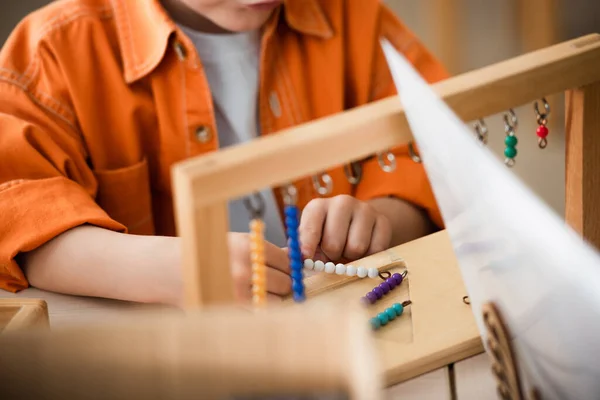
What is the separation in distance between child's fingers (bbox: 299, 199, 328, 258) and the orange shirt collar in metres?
0.23

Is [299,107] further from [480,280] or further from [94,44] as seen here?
[480,280]

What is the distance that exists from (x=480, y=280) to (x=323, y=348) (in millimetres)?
147

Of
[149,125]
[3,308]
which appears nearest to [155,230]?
[149,125]

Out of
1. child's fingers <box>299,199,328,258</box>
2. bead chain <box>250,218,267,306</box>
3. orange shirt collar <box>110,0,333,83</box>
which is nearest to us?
bead chain <box>250,218,267,306</box>

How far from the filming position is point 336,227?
0.60 m

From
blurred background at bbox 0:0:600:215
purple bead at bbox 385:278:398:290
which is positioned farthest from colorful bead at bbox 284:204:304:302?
blurred background at bbox 0:0:600:215

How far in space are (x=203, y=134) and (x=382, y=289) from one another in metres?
0.32

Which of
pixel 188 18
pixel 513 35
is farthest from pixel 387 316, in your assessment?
pixel 513 35

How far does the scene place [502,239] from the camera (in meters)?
0.35

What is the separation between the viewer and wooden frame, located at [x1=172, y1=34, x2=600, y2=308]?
0.34 m

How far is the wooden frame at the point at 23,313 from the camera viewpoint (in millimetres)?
417

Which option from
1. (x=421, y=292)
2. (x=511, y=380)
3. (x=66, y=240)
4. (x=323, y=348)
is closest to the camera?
(x=323, y=348)

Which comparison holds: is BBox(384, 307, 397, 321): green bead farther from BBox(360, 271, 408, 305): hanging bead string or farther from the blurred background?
the blurred background

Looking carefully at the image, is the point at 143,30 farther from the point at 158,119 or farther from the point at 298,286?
the point at 298,286
